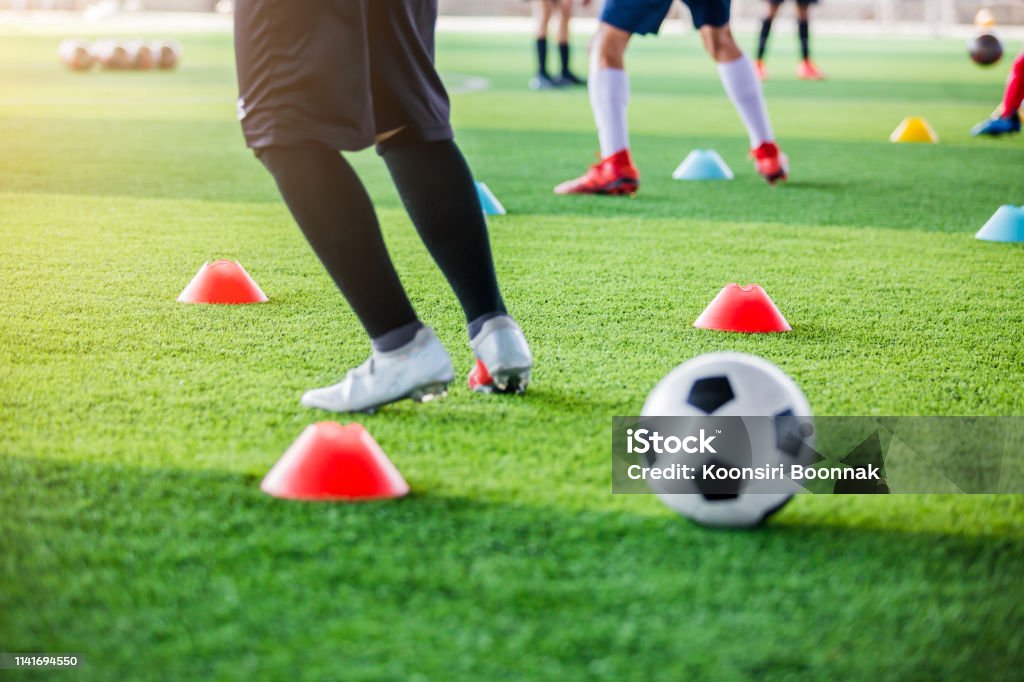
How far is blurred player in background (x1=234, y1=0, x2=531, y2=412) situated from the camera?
2451mm

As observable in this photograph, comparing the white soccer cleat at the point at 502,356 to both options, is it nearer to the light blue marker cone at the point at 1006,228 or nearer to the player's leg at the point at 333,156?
the player's leg at the point at 333,156

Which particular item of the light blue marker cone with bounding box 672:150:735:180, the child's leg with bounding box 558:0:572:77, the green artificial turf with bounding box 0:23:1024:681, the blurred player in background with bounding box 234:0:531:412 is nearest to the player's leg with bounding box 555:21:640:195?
the green artificial turf with bounding box 0:23:1024:681

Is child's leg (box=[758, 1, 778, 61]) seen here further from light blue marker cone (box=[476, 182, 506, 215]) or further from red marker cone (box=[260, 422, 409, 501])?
red marker cone (box=[260, 422, 409, 501])

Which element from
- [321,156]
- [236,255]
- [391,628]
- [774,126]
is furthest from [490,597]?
[774,126]

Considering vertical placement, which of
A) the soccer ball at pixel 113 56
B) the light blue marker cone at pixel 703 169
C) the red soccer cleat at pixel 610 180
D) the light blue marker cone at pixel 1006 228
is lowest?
the soccer ball at pixel 113 56

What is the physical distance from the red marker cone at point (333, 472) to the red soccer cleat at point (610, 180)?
4046mm

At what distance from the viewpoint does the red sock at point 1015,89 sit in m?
8.23

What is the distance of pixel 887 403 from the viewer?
2732 millimetres

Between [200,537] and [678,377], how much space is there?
790 mm

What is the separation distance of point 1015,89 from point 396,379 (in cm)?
731

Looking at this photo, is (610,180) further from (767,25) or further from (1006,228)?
(767,25)

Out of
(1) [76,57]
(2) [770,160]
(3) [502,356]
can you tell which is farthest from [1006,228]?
(1) [76,57]

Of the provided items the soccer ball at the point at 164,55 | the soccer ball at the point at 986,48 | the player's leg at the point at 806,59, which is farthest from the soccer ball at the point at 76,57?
the soccer ball at the point at 986,48

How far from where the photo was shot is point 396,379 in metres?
2.56
